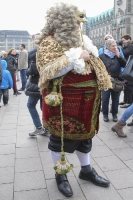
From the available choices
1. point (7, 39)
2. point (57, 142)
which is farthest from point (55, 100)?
point (7, 39)

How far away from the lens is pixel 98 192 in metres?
2.73

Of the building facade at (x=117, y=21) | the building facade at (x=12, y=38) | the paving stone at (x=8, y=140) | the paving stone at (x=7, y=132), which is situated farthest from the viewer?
the building facade at (x=12, y=38)

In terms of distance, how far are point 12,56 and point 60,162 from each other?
8003 millimetres

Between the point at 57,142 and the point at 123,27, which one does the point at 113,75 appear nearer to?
the point at 57,142

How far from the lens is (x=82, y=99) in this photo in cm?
253

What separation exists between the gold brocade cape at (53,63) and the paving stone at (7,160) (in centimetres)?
143

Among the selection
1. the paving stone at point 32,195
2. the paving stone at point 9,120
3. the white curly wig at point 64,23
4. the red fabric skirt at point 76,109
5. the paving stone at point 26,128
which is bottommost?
the paving stone at point 32,195

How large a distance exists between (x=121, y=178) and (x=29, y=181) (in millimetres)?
1096

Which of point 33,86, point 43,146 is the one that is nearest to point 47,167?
point 43,146

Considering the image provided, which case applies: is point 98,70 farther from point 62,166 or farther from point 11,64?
point 11,64

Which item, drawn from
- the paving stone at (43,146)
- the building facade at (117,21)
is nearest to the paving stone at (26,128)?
the paving stone at (43,146)

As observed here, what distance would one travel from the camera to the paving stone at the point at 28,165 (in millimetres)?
3262

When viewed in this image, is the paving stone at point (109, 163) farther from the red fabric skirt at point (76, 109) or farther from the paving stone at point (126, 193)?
the red fabric skirt at point (76, 109)

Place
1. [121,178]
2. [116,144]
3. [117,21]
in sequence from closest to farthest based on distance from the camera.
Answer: [121,178] < [116,144] < [117,21]
